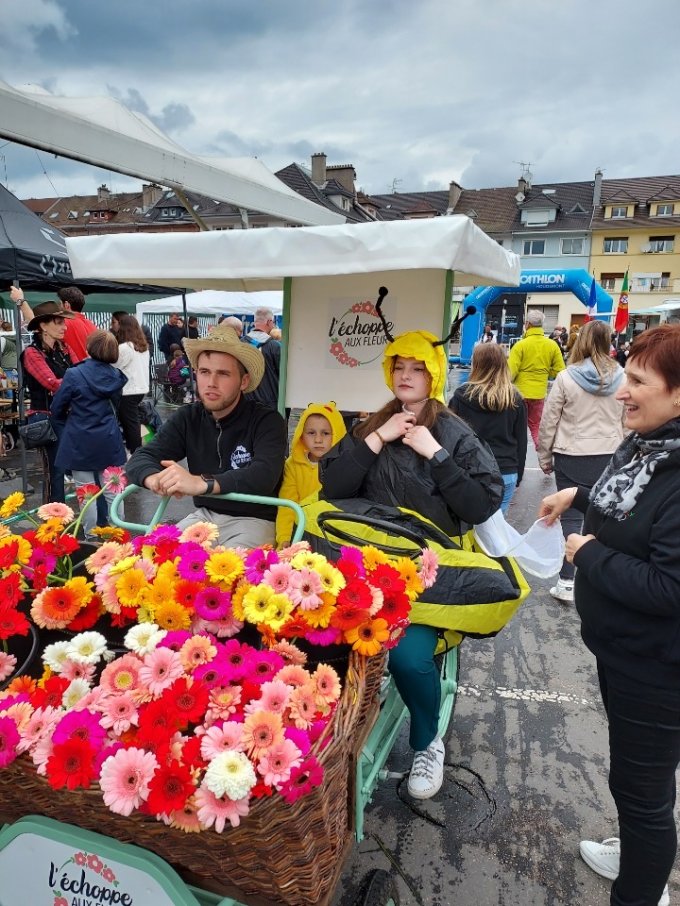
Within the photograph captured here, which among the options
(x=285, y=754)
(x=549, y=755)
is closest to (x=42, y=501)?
(x=549, y=755)

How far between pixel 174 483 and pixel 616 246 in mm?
47314

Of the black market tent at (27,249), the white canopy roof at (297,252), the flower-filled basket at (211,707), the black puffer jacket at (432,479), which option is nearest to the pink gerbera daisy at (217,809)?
the flower-filled basket at (211,707)

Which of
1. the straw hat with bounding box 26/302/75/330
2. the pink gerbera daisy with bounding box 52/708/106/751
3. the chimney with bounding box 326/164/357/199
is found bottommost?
the pink gerbera daisy with bounding box 52/708/106/751

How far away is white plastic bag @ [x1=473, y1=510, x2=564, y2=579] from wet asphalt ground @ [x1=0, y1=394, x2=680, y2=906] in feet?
2.98

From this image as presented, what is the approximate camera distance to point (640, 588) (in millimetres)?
1489

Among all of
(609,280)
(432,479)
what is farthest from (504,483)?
(609,280)

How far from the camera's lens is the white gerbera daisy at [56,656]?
4.55 feet

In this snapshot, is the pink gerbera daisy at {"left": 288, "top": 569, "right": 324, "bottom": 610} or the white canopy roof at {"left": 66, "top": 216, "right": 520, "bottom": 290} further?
the white canopy roof at {"left": 66, "top": 216, "right": 520, "bottom": 290}

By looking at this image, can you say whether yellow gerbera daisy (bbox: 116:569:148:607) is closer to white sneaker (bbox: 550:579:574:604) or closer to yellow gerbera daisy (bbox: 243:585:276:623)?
yellow gerbera daisy (bbox: 243:585:276:623)

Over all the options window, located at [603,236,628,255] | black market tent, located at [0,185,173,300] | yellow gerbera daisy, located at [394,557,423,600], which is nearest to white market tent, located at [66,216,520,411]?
yellow gerbera daisy, located at [394,557,423,600]

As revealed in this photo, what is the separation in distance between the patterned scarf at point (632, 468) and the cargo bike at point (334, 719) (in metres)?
0.48

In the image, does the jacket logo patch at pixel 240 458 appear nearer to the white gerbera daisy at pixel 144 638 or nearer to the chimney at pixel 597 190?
the white gerbera daisy at pixel 144 638

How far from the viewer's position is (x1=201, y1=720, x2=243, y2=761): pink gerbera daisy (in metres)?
1.12

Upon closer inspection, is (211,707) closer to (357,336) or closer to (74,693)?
(74,693)
